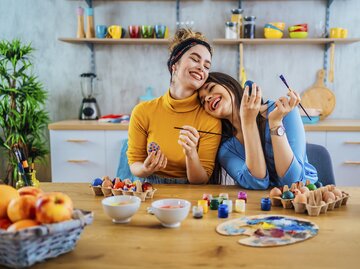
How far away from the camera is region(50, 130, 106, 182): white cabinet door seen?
10.6 ft

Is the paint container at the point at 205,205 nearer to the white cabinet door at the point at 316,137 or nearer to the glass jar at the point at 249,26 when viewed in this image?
the white cabinet door at the point at 316,137

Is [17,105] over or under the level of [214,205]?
over

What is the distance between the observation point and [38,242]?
0.83 meters

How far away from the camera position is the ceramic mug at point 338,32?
11.1 ft

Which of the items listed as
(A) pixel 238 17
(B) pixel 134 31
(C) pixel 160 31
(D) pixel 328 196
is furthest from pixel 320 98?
(D) pixel 328 196

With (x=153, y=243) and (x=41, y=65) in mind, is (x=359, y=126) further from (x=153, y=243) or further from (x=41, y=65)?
(x=41, y=65)

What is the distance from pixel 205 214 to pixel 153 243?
0.28 metres

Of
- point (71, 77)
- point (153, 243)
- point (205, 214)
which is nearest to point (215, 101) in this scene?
point (205, 214)

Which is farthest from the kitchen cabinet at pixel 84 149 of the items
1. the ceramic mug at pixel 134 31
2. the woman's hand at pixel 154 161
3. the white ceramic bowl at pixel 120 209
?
the white ceramic bowl at pixel 120 209

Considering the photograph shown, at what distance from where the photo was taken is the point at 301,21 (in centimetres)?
358

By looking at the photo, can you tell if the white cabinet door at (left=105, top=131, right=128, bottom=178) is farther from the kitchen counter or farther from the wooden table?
the wooden table

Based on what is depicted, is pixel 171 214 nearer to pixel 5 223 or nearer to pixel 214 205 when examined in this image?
pixel 214 205

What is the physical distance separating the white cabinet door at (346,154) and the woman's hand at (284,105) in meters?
1.77

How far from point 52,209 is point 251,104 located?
0.91 m
